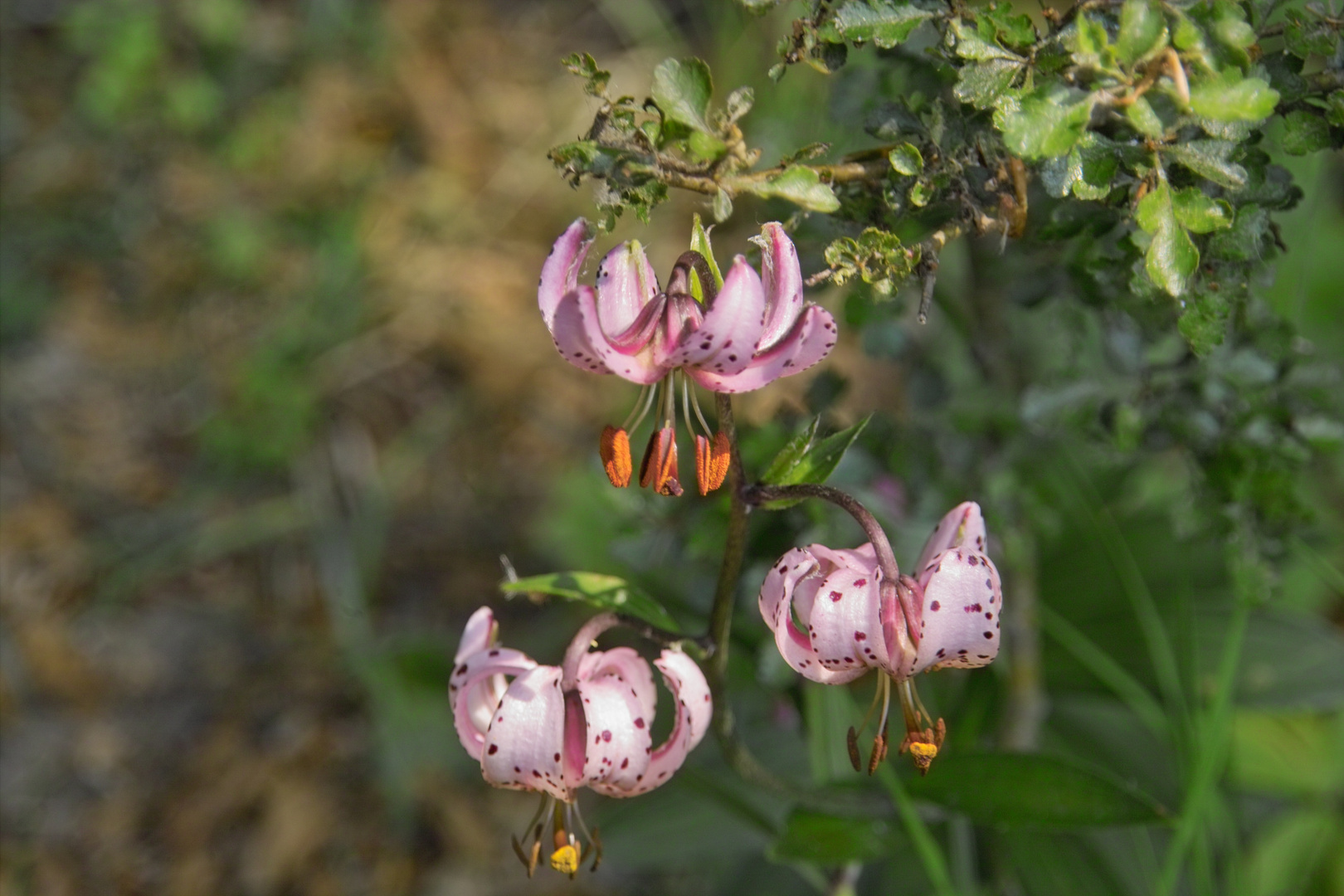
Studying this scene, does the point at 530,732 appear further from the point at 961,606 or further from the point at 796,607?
the point at 961,606

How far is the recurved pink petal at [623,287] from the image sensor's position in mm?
869

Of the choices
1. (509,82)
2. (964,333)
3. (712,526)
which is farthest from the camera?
(509,82)

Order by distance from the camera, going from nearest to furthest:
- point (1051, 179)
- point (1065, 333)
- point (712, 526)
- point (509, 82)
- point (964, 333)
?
1. point (1051, 179)
2. point (712, 526)
3. point (1065, 333)
4. point (964, 333)
5. point (509, 82)

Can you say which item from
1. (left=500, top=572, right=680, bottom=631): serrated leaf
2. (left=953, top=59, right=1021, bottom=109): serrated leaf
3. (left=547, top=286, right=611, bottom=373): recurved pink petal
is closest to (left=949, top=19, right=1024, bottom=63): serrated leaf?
(left=953, top=59, right=1021, bottom=109): serrated leaf

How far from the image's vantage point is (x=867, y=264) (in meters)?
0.95

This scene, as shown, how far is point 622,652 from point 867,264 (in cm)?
41

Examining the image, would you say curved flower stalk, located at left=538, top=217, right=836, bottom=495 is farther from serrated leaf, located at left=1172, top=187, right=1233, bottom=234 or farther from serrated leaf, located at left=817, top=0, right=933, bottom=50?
serrated leaf, located at left=1172, top=187, right=1233, bottom=234

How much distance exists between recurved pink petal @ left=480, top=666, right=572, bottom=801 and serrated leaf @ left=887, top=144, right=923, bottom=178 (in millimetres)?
533

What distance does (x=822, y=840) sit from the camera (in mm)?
1200

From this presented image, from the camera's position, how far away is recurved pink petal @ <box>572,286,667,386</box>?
82 centimetres

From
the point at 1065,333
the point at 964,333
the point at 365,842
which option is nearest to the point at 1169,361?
the point at 1065,333

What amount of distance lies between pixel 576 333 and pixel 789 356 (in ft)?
0.56

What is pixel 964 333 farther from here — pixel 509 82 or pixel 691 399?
pixel 509 82

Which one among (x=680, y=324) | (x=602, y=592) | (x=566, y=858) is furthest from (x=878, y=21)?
(x=566, y=858)
